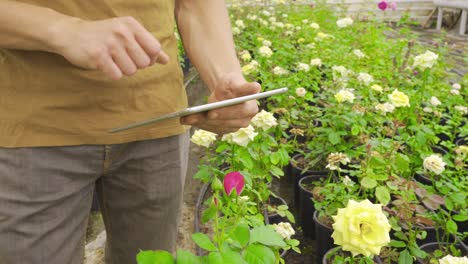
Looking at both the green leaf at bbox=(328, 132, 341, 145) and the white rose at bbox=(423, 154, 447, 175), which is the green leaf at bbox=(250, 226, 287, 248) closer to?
the white rose at bbox=(423, 154, 447, 175)

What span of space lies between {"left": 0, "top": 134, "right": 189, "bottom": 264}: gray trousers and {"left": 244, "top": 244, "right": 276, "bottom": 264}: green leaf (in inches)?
12.6

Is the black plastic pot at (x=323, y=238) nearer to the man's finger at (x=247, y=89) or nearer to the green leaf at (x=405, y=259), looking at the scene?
the green leaf at (x=405, y=259)

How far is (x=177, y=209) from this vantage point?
48.7 inches

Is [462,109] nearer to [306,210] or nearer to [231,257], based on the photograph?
[306,210]

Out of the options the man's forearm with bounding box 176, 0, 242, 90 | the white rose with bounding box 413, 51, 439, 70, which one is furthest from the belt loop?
the white rose with bounding box 413, 51, 439, 70

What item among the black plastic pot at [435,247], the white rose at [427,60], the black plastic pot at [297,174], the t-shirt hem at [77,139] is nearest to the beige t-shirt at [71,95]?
the t-shirt hem at [77,139]

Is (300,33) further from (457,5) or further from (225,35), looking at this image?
(457,5)

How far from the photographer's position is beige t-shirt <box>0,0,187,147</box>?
0.91m

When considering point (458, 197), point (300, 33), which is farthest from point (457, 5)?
point (458, 197)

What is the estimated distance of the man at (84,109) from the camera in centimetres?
79

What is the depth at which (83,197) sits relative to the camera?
40.9 inches

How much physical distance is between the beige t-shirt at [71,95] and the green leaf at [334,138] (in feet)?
4.93

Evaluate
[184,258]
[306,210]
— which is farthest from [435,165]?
[184,258]

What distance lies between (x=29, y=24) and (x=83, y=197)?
1.28 ft
